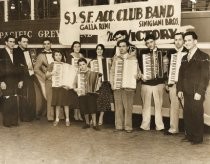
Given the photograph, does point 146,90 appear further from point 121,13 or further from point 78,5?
point 78,5

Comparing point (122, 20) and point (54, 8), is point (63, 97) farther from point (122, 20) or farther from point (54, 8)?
point (54, 8)

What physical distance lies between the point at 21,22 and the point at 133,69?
3910 mm

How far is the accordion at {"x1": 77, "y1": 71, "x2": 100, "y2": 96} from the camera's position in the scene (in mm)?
7652

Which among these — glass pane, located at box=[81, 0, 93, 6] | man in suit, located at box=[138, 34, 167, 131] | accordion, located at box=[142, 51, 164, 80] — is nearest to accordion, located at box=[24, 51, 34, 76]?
glass pane, located at box=[81, 0, 93, 6]

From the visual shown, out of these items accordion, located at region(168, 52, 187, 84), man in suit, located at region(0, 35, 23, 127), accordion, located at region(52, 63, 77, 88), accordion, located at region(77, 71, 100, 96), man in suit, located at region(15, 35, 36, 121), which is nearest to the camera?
accordion, located at region(168, 52, 187, 84)

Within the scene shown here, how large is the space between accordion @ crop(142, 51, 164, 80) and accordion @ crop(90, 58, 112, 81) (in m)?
0.78

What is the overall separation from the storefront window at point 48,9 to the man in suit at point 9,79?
144 cm

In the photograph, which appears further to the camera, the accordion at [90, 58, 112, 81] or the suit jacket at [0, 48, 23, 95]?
the suit jacket at [0, 48, 23, 95]

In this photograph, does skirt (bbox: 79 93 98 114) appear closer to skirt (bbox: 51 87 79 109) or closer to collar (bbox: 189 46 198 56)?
skirt (bbox: 51 87 79 109)

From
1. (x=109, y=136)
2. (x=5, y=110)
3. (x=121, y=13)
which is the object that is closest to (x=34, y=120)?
(x=5, y=110)

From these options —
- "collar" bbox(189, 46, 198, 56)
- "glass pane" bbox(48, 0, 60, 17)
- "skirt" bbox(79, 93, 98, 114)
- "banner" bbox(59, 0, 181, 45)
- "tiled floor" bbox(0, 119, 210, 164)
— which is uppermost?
"glass pane" bbox(48, 0, 60, 17)

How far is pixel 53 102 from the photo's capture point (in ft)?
26.6

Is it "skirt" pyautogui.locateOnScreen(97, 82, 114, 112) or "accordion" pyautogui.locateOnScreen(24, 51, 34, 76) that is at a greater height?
"accordion" pyautogui.locateOnScreen(24, 51, 34, 76)

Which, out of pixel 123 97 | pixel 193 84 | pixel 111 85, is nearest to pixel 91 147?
pixel 123 97
